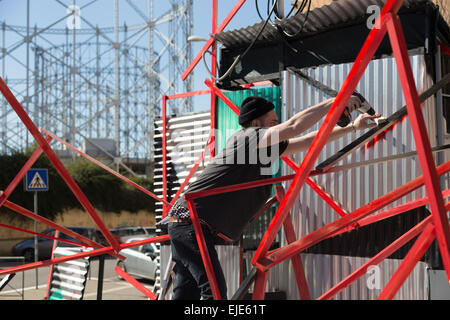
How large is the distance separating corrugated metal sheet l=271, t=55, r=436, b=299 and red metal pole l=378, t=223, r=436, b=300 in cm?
305

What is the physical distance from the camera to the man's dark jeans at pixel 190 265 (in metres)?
3.09

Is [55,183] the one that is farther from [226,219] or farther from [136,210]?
[226,219]

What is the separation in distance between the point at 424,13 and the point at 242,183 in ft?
11.7

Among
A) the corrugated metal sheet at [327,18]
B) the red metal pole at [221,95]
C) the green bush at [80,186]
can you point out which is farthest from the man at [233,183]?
the green bush at [80,186]

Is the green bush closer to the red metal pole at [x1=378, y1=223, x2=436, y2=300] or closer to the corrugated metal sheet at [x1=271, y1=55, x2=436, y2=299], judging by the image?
the corrugated metal sheet at [x1=271, y1=55, x2=436, y2=299]

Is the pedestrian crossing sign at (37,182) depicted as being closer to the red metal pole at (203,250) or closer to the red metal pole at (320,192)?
the red metal pole at (320,192)

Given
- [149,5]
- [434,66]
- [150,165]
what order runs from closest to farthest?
[434,66], [149,5], [150,165]

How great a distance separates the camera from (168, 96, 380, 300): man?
121 inches

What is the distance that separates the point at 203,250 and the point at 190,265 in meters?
0.18

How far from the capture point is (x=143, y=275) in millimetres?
15242

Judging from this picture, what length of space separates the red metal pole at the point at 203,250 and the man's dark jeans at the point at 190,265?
0.04 meters
